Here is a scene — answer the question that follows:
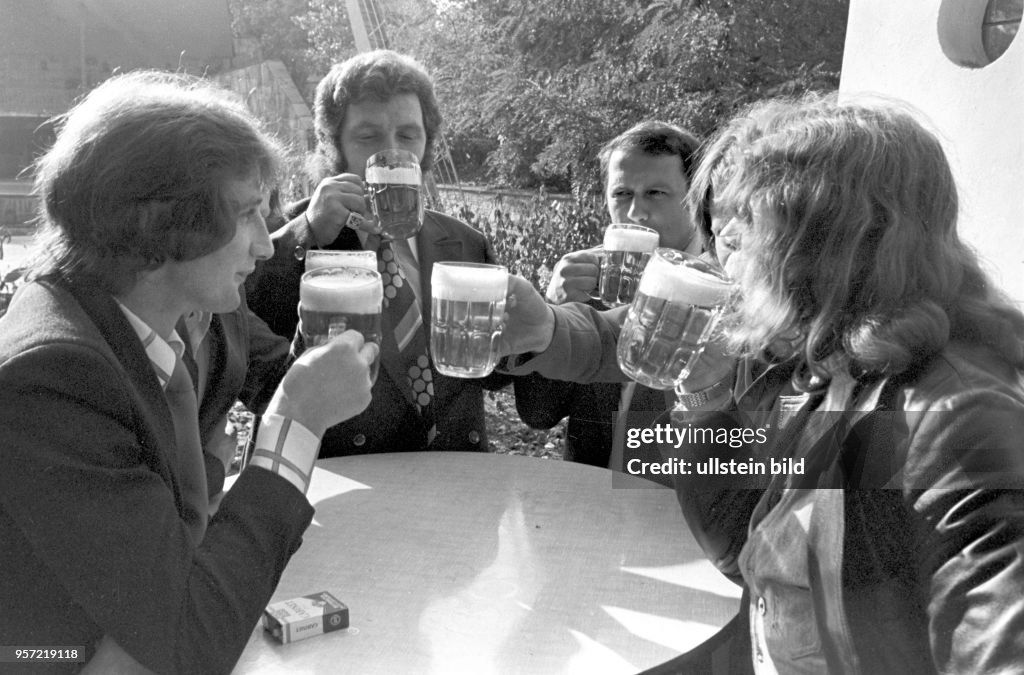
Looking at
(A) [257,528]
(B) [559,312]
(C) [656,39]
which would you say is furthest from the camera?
(C) [656,39]

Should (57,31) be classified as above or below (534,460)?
above

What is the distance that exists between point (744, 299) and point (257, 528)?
0.93m

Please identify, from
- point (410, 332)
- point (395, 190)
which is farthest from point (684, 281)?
point (410, 332)

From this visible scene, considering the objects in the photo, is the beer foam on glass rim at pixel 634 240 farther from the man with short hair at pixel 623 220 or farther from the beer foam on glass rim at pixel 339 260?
the beer foam on glass rim at pixel 339 260

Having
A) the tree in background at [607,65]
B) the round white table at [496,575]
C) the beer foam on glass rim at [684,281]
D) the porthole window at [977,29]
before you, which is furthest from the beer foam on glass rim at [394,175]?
the tree in background at [607,65]

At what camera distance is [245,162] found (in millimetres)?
1517

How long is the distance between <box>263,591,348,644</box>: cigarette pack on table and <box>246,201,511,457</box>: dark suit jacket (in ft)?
3.67

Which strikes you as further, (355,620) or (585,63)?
(585,63)

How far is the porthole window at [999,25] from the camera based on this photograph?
274cm

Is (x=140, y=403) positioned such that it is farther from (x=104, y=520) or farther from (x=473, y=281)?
(x=473, y=281)

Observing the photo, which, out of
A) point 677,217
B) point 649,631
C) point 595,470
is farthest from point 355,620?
point 677,217

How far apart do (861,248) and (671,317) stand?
1.68ft

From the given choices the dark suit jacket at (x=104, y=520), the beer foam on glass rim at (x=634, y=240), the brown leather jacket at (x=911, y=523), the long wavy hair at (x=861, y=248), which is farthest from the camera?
the beer foam on glass rim at (x=634, y=240)

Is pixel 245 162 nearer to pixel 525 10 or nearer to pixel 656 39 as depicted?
pixel 656 39
